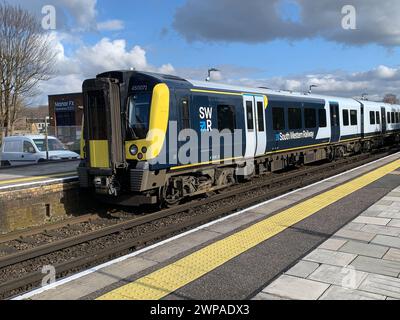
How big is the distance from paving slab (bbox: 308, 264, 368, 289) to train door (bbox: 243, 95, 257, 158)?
753 cm

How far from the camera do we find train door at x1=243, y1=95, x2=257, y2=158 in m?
12.4

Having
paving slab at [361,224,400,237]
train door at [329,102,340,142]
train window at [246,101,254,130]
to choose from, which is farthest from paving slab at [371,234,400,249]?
train door at [329,102,340,142]

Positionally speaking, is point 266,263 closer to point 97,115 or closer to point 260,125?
point 97,115

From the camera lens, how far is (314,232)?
22.1 ft

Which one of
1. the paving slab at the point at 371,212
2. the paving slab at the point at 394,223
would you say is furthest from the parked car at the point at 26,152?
the paving slab at the point at 394,223

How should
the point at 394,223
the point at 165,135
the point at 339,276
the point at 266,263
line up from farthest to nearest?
the point at 165,135 < the point at 394,223 < the point at 266,263 < the point at 339,276

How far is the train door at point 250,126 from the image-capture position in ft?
40.7

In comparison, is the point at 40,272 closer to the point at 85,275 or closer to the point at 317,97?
the point at 85,275

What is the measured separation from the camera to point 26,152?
1730cm

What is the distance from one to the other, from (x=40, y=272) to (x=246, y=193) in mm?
7331

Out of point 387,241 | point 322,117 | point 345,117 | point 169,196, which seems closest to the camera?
point 387,241

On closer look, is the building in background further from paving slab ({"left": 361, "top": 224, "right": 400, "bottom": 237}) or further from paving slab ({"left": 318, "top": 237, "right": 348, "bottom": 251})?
paving slab ({"left": 318, "top": 237, "right": 348, "bottom": 251})

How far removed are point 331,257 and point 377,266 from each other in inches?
22.6

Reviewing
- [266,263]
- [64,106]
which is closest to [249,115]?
[266,263]
